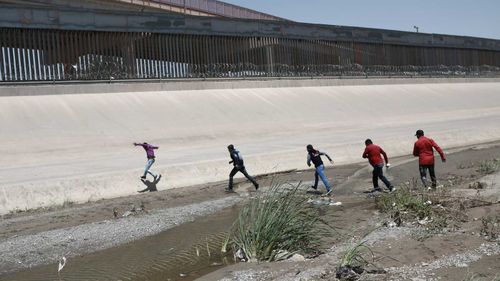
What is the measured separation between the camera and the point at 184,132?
2222 cm

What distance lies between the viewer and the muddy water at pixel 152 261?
8.26 meters

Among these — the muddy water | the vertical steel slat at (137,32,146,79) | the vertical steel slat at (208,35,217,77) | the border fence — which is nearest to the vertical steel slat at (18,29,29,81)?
the border fence

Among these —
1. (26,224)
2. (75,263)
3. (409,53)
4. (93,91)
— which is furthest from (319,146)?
(409,53)

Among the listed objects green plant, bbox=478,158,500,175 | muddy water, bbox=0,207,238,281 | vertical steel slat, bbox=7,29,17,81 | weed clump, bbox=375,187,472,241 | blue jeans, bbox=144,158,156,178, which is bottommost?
muddy water, bbox=0,207,238,281

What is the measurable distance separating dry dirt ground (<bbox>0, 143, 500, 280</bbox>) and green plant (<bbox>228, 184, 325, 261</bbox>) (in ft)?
1.01

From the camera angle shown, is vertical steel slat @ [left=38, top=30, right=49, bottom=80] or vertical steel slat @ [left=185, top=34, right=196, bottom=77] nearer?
vertical steel slat @ [left=38, top=30, right=49, bottom=80]

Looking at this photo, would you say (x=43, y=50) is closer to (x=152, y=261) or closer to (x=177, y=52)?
(x=177, y=52)

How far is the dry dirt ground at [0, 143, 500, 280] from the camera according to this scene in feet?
23.3

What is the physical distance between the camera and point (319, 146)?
71.3 ft

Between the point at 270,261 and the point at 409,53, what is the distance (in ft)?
121

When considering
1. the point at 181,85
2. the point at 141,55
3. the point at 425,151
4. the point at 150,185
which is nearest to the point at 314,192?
the point at 425,151

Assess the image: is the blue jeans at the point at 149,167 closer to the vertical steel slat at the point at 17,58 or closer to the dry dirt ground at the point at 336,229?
the dry dirt ground at the point at 336,229

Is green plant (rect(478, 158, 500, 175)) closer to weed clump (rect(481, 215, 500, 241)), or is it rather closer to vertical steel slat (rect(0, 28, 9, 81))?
weed clump (rect(481, 215, 500, 241))

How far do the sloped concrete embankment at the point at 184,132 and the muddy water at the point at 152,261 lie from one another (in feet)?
16.8
